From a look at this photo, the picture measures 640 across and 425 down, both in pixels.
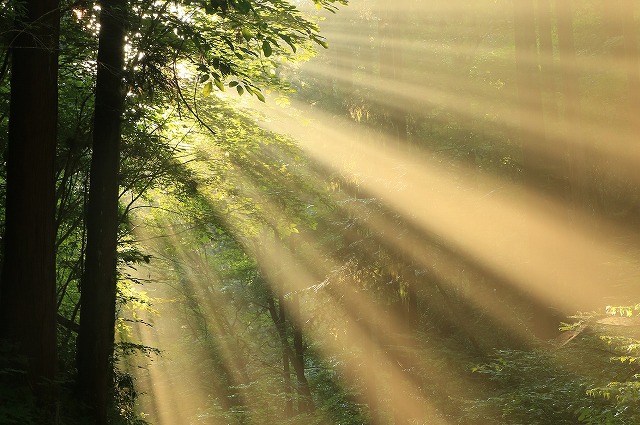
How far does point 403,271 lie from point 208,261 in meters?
15.7

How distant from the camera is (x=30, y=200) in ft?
18.5

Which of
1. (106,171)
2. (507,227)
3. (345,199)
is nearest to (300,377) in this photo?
(345,199)

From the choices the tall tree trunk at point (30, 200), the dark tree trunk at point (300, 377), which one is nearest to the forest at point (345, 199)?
the tall tree trunk at point (30, 200)

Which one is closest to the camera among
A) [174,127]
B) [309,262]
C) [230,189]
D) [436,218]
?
[174,127]

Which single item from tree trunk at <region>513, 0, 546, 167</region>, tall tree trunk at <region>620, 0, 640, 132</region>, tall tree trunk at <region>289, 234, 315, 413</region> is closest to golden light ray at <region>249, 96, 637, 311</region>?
tree trunk at <region>513, 0, 546, 167</region>

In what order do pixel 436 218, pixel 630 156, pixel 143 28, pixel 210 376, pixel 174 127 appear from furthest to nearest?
1. pixel 210 376
2. pixel 630 156
3. pixel 436 218
4. pixel 174 127
5. pixel 143 28

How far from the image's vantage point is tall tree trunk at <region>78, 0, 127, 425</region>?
6980 millimetres

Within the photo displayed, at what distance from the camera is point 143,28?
7117 mm

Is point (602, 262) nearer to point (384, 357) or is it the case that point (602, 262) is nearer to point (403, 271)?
point (403, 271)

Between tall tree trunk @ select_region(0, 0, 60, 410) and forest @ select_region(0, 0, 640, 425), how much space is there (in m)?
0.02

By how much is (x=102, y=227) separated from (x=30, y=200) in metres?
1.62

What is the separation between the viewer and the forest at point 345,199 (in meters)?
6.25

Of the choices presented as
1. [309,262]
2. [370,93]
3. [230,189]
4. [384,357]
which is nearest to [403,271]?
[384,357]

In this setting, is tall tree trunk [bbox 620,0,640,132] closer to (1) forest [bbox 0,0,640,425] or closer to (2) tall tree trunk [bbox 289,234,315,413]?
(1) forest [bbox 0,0,640,425]
